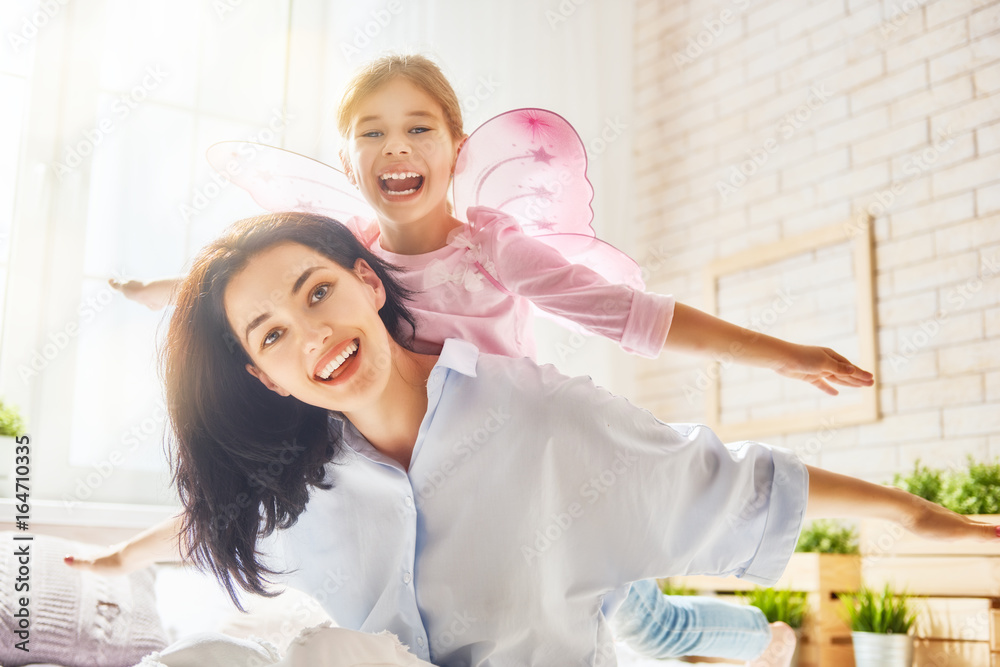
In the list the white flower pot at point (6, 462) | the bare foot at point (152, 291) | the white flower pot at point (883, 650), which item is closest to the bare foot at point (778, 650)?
the white flower pot at point (883, 650)

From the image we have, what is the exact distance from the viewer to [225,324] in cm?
113

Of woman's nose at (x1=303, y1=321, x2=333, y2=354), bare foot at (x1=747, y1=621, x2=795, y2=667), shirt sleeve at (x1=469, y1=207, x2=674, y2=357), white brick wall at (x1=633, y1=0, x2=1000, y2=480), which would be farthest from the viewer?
white brick wall at (x1=633, y1=0, x2=1000, y2=480)

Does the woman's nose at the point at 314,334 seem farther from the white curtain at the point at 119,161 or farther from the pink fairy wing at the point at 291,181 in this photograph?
the white curtain at the point at 119,161

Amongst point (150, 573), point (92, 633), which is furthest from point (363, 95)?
point (150, 573)

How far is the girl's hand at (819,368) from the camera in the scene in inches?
47.9

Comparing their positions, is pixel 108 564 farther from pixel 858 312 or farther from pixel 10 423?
pixel 858 312

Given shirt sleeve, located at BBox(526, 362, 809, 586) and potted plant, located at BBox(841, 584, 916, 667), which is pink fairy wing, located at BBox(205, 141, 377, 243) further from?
potted plant, located at BBox(841, 584, 916, 667)

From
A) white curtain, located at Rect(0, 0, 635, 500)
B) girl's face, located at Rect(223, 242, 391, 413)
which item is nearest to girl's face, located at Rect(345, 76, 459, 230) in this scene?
girl's face, located at Rect(223, 242, 391, 413)

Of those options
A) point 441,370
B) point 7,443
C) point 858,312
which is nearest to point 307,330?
point 441,370

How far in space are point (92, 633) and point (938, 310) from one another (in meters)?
2.47

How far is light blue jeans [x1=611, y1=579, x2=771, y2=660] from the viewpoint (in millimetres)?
1589

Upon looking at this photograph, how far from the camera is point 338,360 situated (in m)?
1.09

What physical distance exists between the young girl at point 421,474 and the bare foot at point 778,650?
69 cm

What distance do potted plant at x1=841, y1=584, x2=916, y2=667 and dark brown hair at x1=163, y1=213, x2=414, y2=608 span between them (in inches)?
66.4
